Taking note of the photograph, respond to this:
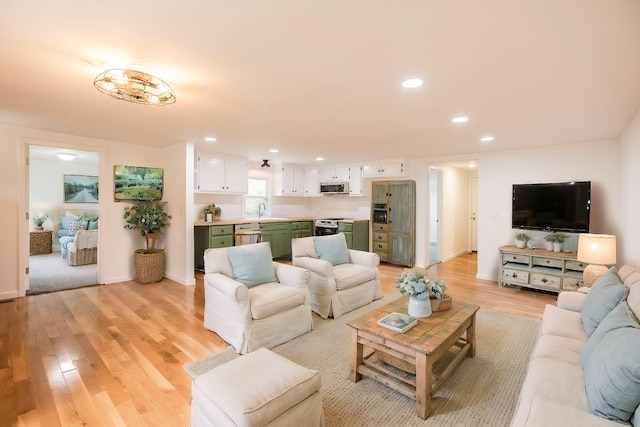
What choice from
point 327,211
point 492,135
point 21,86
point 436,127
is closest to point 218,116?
point 21,86

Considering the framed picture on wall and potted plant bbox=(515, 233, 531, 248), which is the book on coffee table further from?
the framed picture on wall

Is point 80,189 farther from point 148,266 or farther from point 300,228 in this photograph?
point 300,228

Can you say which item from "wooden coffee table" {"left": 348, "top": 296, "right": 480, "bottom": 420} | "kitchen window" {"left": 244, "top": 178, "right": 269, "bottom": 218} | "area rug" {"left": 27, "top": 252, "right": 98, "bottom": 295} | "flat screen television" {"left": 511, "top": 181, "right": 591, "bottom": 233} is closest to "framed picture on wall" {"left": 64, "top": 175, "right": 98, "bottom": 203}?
"area rug" {"left": 27, "top": 252, "right": 98, "bottom": 295}

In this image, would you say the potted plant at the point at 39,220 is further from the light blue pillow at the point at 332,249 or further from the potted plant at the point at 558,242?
the potted plant at the point at 558,242

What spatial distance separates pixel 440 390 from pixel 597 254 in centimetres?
266

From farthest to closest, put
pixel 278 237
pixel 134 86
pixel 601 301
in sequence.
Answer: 1. pixel 278 237
2. pixel 134 86
3. pixel 601 301

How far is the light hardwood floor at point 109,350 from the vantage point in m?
1.92

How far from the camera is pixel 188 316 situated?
137 inches

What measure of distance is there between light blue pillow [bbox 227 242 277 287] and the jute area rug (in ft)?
2.18

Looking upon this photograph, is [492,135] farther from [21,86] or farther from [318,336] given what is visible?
[21,86]

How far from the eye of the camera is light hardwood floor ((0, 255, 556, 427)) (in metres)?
1.92

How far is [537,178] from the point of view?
4.68m

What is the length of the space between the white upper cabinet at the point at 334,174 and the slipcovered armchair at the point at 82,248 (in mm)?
5045

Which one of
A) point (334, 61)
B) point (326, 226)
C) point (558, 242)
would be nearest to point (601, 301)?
point (334, 61)
